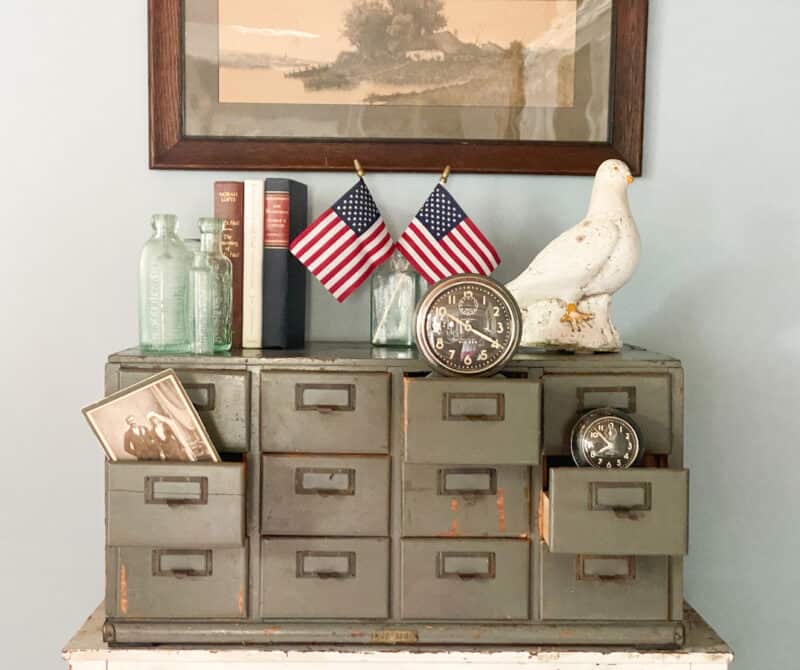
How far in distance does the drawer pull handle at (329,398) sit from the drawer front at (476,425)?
0.45 ft

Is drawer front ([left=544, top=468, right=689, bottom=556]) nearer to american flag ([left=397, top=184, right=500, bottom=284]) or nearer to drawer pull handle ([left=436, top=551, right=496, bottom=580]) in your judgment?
drawer pull handle ([left=436, top=551, right=496, bottom=580])

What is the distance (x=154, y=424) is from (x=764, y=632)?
1540 mm

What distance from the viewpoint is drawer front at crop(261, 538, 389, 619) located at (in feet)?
5.75

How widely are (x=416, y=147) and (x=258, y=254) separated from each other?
475 millimetres

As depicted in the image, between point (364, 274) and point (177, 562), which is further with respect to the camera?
point (364, 274)

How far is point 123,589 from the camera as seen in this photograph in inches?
68.4

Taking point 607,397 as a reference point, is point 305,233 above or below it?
above

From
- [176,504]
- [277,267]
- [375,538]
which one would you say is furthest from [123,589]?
[277,267]

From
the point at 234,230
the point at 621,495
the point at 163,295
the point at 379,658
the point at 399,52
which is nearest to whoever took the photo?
the point at 621,495

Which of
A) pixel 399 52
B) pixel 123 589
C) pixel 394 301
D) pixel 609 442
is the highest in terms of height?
pixel 399 52

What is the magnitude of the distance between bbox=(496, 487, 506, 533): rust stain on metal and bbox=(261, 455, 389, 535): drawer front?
212mm

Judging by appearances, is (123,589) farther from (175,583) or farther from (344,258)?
(344,258)

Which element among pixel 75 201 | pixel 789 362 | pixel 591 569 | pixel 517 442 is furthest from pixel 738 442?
pixel 75 201

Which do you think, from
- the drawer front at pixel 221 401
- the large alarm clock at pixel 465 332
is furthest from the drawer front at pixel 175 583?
the large alarm clock at pixel 465 332
